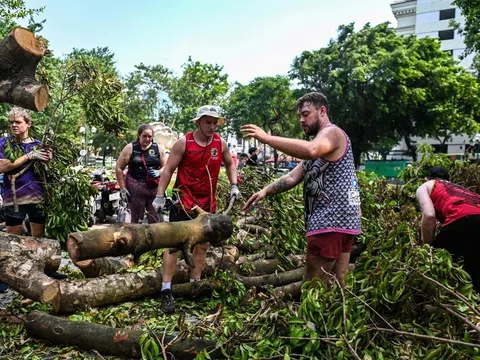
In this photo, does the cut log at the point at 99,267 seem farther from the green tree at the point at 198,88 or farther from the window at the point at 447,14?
the window at the point at 447,14

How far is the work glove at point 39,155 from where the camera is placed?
4812 millimetres

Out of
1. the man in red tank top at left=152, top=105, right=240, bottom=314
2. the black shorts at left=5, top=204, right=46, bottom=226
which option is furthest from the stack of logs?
the black shorts at left=5, top=204, right=46, bottom=226

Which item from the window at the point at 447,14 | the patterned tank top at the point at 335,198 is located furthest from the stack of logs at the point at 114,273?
the window at the point at 447,14

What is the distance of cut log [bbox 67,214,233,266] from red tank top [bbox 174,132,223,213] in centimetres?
168

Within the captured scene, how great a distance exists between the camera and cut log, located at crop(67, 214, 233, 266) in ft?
7.28

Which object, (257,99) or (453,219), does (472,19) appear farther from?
(257,99)

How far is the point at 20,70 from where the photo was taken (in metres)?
2.92

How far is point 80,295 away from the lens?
4023 millimetres

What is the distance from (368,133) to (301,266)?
102ft

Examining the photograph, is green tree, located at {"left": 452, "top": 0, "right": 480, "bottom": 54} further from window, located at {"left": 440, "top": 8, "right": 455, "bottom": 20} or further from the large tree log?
window, located at {"left": 440, "top": 8, "right": 455, "bottom": 20}

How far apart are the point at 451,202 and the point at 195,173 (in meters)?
2.33

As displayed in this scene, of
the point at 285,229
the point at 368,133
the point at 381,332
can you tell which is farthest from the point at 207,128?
the point at 368,133

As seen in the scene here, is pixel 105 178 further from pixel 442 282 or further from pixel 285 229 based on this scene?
pixel 442 282

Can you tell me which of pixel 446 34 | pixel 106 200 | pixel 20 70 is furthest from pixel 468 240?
pixel 446 34
